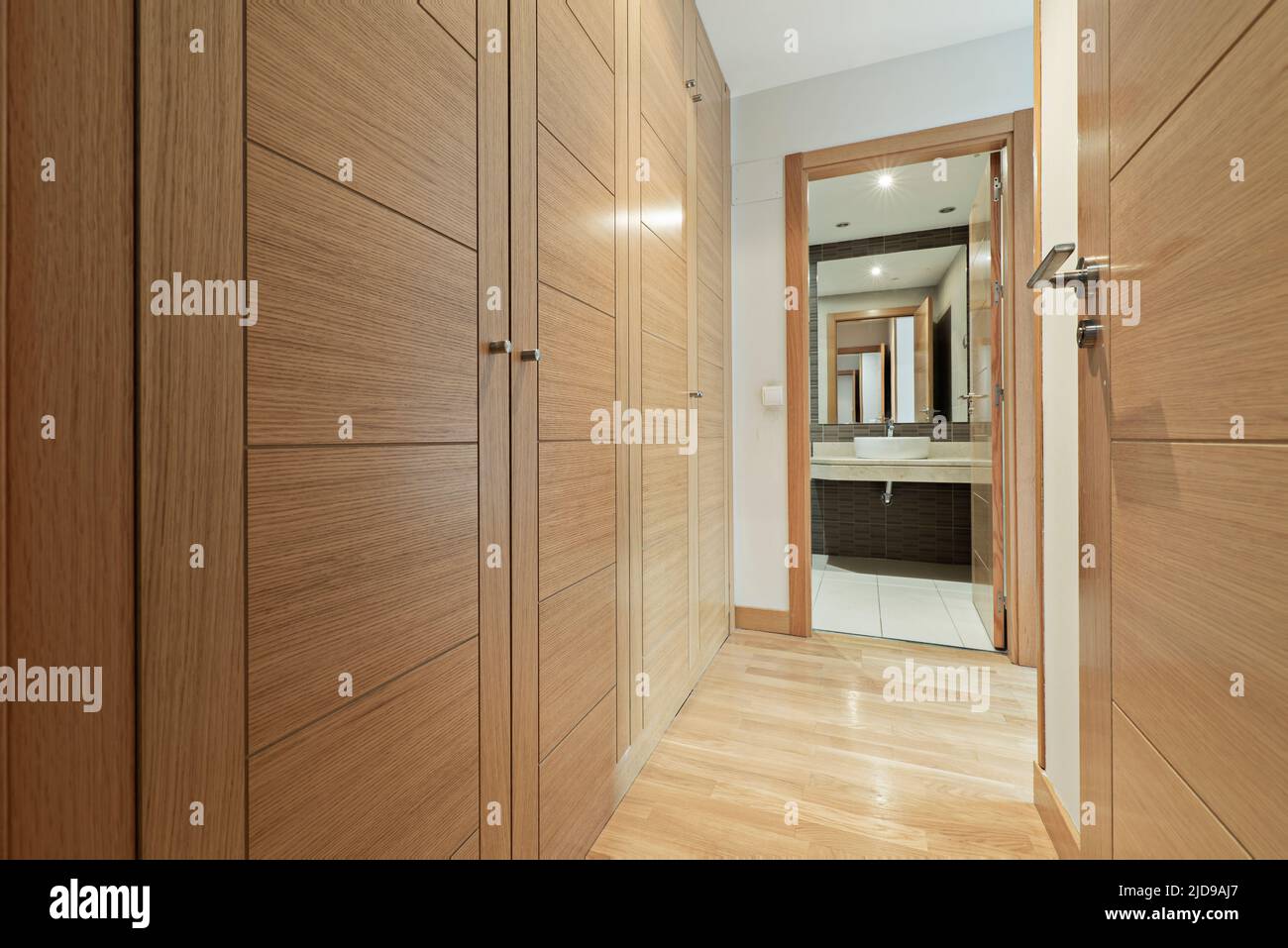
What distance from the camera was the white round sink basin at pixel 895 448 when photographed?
415 centimetres

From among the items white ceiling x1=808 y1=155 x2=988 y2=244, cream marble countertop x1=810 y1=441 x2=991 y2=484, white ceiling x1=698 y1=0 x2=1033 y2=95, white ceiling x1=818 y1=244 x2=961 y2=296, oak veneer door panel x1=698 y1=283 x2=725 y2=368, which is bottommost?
cream marble countertop x1=810 y1=441 x2=991 y2=484

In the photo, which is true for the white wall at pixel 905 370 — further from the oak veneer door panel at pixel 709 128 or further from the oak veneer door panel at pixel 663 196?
the oak veneer door panel at pixel 663 196

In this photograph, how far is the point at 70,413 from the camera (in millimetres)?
419

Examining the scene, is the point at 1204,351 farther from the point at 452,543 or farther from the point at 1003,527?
the point at 1003,527

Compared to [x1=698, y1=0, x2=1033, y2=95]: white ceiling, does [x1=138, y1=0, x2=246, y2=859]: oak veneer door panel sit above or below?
below

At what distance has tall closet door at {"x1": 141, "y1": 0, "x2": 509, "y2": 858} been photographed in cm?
49

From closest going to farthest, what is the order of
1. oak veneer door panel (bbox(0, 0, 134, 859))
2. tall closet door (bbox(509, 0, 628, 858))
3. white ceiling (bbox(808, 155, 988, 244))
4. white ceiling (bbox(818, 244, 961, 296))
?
oak veneer door panel (bbox(0, 0, 134, 859)), tall closet door (bbox(509, 0, 628, 858)), white ceiling (bbox(808, 155, 988, 244)), white ceiling (bbox(818, 244, 961, 296))

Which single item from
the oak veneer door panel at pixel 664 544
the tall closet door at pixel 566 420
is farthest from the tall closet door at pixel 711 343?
the tall closet door at pixel 566 420

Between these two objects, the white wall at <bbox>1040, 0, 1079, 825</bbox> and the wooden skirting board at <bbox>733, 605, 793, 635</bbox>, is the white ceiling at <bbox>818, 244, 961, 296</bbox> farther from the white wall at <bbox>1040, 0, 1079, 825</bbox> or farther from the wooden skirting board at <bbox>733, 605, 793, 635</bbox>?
the white wall at <bbox>1040, 0, 1079, 825</bbox>

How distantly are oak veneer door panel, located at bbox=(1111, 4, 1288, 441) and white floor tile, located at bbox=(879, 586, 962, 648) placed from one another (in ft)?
7.14

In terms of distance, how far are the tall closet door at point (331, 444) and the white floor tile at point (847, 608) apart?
7.45 feet

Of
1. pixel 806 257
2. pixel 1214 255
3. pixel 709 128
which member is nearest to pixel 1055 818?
pixel 1214 255

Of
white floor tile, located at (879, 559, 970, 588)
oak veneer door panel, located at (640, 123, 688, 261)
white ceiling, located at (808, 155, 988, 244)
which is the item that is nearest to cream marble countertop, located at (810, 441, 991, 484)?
white floor tile, located at (879, 559, 970, 588)
